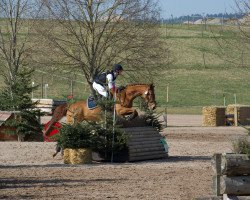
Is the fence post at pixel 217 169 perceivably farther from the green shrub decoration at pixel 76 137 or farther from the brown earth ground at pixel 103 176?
the green shrub decoration at pixel 76 137

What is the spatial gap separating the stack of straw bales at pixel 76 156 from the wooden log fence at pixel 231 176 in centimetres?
905

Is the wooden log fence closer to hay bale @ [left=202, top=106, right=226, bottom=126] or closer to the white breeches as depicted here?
the white breeches

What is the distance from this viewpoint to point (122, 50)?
1521 inches

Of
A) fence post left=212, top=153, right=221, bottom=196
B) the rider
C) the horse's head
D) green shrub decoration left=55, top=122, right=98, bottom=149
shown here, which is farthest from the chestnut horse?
fence post left=212, top=153, right=221, bottom=196

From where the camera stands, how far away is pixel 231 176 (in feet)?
40.2

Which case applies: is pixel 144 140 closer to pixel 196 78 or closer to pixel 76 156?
pixel 76 156

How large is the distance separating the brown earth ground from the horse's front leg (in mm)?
1384

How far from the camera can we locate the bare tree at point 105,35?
3856cm

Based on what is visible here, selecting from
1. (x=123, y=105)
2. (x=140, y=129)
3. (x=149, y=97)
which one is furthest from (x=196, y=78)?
(x=140, y=129)

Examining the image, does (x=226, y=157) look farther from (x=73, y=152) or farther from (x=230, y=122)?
(x=230, y=122)

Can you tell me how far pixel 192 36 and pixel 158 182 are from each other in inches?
2874

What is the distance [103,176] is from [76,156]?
9.84ft

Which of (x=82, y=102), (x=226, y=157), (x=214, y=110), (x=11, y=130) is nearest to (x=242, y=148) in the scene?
(x=226, y=157)

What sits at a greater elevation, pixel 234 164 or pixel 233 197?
pixel 234 164
